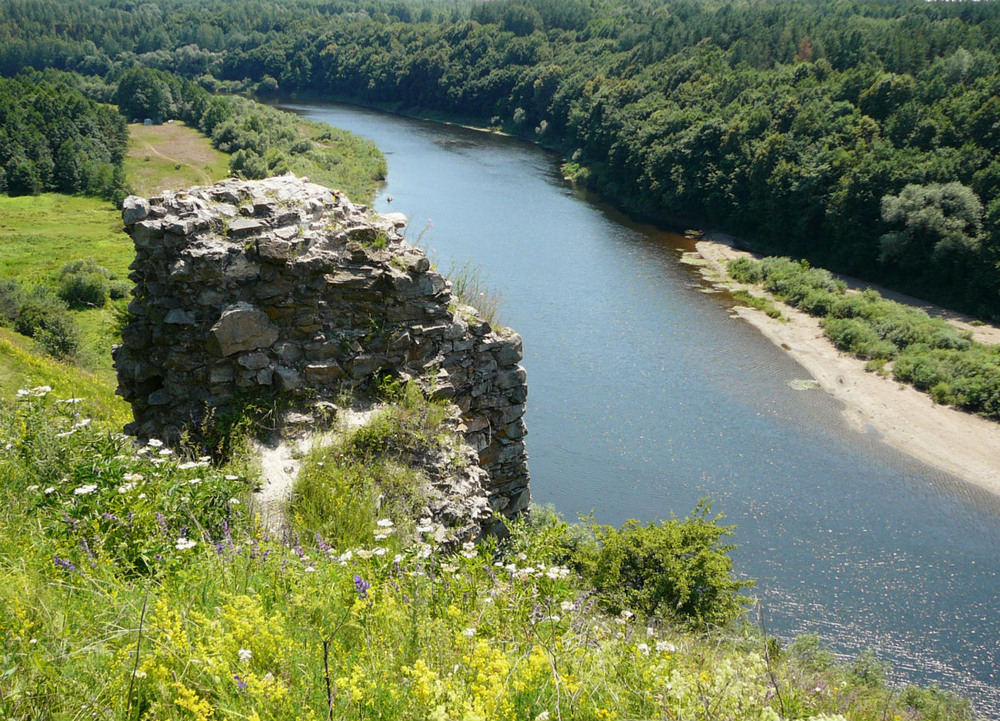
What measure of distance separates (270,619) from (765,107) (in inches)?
2087

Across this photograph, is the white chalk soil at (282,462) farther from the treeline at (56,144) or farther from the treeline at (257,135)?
the treeline at (56,144)

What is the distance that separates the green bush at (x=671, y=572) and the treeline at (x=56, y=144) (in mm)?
49021

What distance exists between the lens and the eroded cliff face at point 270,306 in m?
9.77

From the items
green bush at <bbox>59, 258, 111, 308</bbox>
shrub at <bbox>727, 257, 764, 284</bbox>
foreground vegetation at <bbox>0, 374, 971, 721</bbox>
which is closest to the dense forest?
shrub at <bbox>727, 257, 764, 284</bbox>

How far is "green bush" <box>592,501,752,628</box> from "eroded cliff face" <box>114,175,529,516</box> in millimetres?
5146

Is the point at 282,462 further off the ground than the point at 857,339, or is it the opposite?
the point at 282,462

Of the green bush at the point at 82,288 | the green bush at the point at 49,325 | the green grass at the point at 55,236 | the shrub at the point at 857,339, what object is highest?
the shrub at the point at 857,339

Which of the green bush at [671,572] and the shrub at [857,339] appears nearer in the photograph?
the green bush at [671,572]

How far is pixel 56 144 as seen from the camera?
58062 mm

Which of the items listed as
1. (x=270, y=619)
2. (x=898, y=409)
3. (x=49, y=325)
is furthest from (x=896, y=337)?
(x=270, y=619)

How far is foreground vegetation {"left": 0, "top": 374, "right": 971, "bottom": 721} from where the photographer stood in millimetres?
3830

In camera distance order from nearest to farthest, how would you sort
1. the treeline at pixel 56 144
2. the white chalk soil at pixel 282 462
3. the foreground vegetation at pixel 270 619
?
the foreground vegetation at pixel 270 619, the white chalk soil at pixel 282 462, the treeline at pixel 56 144

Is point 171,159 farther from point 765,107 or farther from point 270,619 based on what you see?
point 270,619

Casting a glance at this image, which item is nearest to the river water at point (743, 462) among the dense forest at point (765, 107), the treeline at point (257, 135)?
the dense forest at point (765, 107)
